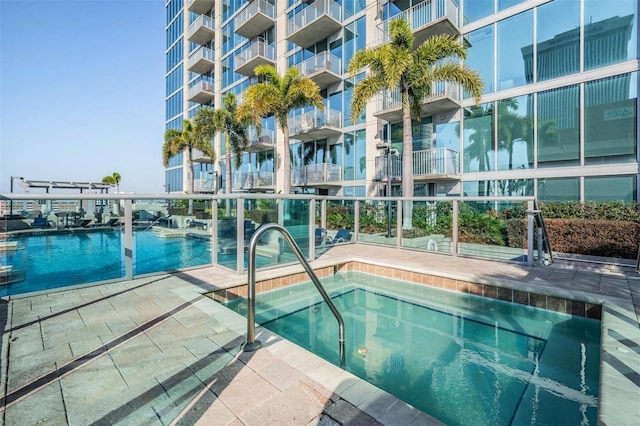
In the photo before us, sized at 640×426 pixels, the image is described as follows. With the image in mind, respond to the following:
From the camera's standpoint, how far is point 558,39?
34.8 feet

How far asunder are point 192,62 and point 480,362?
2928 cm

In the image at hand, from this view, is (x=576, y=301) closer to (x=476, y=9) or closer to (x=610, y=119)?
(x=610, y=119)

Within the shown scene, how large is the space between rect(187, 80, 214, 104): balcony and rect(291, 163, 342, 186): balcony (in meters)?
12.7

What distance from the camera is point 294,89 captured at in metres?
14.7

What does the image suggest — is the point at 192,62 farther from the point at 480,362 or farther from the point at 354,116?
the point at 480,362

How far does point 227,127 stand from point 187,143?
5.64m

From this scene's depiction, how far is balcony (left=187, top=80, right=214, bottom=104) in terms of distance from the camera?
2512 cm

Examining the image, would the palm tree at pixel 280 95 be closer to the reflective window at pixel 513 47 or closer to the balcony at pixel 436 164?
the balcony at pixel 436 164

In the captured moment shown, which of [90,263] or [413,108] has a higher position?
[413,108]

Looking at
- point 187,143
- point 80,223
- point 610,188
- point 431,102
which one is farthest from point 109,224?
point 187,143

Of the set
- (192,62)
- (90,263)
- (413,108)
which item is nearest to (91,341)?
(90,263)

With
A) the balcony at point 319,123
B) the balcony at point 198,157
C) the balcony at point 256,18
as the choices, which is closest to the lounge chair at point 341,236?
the balcony at point 319,123

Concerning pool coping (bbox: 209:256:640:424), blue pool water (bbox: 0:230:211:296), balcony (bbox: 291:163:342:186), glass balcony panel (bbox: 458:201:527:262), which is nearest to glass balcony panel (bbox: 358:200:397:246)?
glass balcony panel (bbox: 458:201:527:262)

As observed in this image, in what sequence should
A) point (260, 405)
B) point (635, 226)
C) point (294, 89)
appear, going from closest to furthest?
point (260, 405)
point (635, 226)
point (294, 89)
